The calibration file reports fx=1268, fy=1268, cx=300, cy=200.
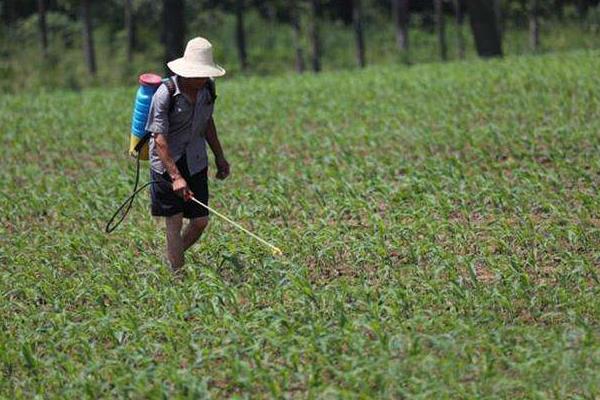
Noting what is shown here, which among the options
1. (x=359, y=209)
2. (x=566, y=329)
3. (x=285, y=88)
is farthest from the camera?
(x=285, y=88)

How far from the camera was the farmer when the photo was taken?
28.6ft

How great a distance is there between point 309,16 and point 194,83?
100ft

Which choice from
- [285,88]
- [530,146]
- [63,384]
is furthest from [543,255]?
[285,88]

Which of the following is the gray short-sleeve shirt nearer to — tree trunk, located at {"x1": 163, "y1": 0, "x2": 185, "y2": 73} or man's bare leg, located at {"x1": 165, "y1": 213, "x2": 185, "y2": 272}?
man's bare leg, located at {"x1": 165, "y1": 213, "x2": 185, "y2": 272}

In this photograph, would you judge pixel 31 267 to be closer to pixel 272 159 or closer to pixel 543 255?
pixel 543 255

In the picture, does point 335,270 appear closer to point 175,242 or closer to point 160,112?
point 175,242

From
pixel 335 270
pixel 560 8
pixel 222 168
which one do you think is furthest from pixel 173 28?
pixel 335 270

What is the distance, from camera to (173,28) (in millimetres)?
30906

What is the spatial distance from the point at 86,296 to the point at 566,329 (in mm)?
3406

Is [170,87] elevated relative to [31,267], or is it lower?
elevated

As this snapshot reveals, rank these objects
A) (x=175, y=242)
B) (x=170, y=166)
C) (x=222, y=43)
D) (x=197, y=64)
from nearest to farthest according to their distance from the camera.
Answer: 1. (x=197, y=64)
2. (x=170, y=166)
3. (x=175, y=242)
4. (x=222, y=43)

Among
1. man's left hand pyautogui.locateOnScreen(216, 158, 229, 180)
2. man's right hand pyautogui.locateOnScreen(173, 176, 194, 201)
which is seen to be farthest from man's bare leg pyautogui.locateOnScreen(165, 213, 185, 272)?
man's left hand pyautogui.locateOnScreen(216, 158, 229, 180)

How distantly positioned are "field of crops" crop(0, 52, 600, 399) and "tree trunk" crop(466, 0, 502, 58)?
43.0 ft

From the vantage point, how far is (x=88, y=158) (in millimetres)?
16406
